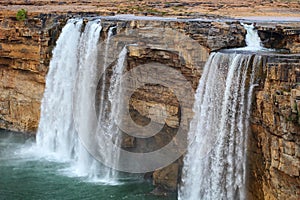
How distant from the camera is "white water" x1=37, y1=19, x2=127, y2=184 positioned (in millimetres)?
21672

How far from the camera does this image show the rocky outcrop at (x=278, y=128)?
13688 mm

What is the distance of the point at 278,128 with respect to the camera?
14156 millimetres

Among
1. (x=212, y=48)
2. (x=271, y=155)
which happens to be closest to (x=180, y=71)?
(x=212, y=48)

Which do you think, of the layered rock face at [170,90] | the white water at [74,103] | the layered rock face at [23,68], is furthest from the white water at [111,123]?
the layered rock face at [23,68]

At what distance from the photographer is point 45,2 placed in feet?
133

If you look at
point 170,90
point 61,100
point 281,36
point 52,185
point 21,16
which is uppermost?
point 21,16

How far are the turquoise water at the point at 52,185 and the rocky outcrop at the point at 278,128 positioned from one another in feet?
16.4

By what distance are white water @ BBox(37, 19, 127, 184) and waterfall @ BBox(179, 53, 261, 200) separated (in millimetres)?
4348

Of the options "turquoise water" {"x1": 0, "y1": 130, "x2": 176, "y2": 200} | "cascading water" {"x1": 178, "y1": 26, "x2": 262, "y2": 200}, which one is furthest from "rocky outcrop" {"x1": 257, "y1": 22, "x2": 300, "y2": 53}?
"turquoise water" {"x1": 0, "y1": 130, "x2": 176, "y2": 200}

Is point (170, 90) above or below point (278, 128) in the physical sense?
above

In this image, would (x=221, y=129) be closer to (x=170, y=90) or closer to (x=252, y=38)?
(x=170, y=90)

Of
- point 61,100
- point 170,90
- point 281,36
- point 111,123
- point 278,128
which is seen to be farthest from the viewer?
point 61,100

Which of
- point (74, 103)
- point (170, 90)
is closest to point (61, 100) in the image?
point (74, 103)

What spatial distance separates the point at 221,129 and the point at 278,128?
265cm
